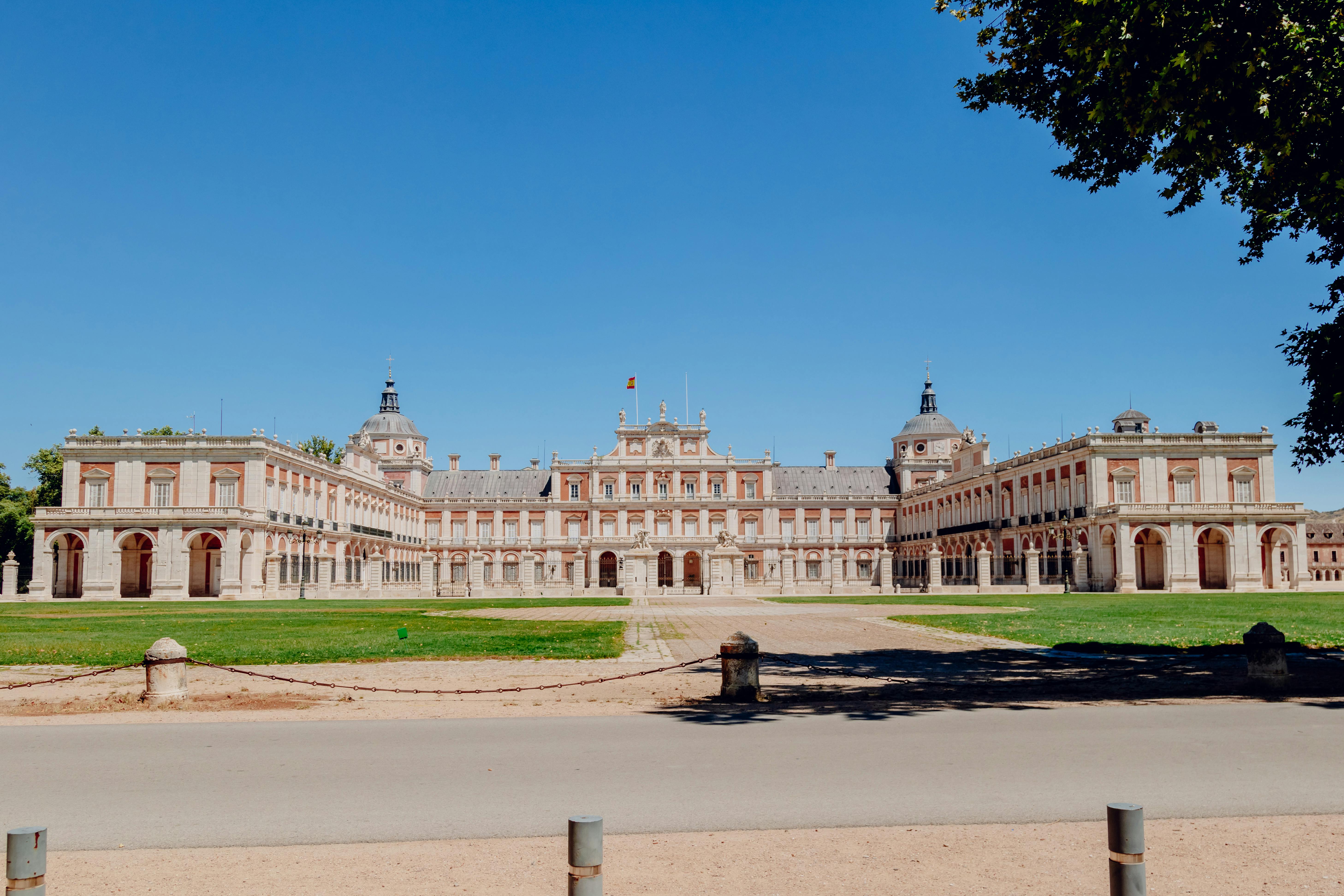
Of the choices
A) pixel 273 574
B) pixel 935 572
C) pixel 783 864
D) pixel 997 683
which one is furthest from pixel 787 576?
pixel 783 864

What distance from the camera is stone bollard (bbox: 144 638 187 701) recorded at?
11273 millimetres

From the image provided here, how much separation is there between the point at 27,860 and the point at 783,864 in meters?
3.44

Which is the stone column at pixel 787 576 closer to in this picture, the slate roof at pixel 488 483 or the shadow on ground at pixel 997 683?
the slate roof at pixel 488 483

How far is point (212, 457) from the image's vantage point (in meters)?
53.0

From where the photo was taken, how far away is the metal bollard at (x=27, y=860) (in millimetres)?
3576

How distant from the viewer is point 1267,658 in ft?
38.0

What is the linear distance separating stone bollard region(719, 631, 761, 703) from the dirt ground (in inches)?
201

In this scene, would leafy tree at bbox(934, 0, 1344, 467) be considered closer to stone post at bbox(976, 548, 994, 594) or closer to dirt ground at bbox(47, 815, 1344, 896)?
dirt ground at bbox(47, 815, 1344, 896)

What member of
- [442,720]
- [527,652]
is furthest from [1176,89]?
[527,652]

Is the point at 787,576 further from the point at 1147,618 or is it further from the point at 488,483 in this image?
the point at 488,483

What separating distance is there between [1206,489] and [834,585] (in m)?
20.4

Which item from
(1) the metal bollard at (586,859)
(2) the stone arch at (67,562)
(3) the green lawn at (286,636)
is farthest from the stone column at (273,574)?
(1) the metal bollard at (586,859)

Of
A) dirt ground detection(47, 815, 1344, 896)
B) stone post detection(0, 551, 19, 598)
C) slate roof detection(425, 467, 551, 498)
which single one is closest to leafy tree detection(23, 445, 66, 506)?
stone post detection(0, 551, 19, 598)

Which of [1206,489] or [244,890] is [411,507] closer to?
[1206,489]
